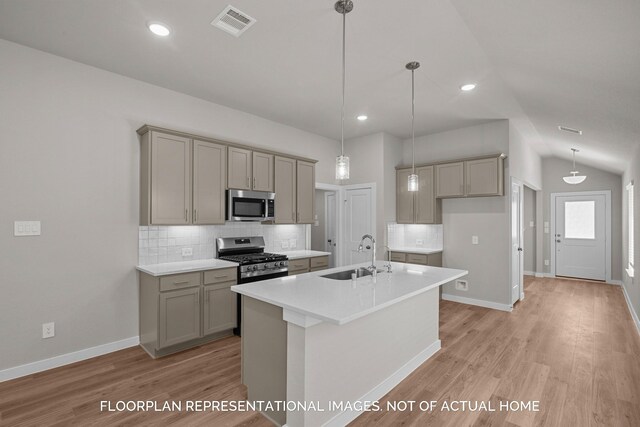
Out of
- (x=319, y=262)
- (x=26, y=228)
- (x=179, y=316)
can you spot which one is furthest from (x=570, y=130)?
(x=26, y=228)

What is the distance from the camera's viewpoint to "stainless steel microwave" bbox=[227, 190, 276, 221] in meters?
3.94

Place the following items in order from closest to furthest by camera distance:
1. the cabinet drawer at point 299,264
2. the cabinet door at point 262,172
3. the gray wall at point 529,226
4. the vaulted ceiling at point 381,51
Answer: the vaulted ceiling at point 381,51
the cabinet door at point 262,172
the cabinet drawer at point 299,264
the gray wall at point 529,226

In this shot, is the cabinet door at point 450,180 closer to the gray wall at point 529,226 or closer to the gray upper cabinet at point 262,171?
the gray upper cabinet at point 262,171

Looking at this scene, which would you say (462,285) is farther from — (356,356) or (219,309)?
(219,309)

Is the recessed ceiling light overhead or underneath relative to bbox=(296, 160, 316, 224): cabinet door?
overhead

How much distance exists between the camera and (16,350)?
9.07 ft

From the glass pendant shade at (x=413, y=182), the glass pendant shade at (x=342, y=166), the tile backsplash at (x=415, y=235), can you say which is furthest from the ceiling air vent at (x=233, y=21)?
the tile backsplash at (x=415, y=235)

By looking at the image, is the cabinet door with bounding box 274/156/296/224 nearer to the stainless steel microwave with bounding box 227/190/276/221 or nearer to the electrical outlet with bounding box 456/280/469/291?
the stainless steel microwave with bounding box 227/190/276/221

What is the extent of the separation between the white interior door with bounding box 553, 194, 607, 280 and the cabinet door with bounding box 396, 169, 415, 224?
14.1ft

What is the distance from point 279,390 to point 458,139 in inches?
189

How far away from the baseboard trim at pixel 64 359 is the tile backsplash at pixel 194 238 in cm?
87

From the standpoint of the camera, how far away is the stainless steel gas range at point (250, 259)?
3.78 meters

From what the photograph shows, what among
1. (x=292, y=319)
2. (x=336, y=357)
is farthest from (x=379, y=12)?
(x=336, y=357)

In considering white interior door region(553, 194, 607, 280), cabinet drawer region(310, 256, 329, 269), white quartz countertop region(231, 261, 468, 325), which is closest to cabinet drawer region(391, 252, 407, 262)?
cabinet drawer region(310, 256, 329, 269)
